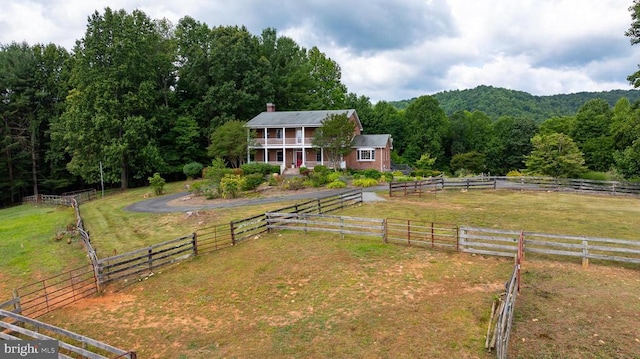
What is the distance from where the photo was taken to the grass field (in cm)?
796

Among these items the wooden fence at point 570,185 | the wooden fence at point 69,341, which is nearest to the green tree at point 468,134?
the wooden fence at point 570,185

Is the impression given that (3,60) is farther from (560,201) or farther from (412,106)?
(560,201)

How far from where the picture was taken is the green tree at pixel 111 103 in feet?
124

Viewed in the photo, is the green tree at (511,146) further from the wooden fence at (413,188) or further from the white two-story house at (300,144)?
the wooden fence at (413,188)

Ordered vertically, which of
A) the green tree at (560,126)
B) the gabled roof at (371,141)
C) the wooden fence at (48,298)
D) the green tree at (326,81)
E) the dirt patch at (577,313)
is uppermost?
the green tree at (326,81)

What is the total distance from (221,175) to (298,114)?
15.5 m

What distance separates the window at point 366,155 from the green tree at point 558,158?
15.4 meters

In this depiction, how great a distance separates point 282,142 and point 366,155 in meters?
9.51

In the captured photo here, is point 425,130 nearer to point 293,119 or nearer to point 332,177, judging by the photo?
point 293,119

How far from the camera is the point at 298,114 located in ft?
144

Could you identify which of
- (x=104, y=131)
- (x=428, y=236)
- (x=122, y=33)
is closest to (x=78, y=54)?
(x=122, y=33)

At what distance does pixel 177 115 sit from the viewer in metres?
47.7

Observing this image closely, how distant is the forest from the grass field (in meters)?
22.8

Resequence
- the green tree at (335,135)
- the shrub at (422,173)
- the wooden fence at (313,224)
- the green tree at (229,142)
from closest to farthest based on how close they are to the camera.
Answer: the wooden fence at (313,224), the green tree at (335,135), the green tree at (229,142), the shrub at (422,173)
